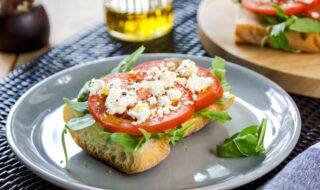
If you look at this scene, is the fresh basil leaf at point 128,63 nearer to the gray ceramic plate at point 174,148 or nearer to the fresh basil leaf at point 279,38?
the gray ceramic plate at point 174,148

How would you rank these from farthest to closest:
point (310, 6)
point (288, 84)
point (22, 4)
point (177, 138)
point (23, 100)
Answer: point (22, 4) → point (310, 6) → point (288, 84) → point (23, 100) → point (177, 138)

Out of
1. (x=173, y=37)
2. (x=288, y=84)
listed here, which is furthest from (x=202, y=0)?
(x=288, y=84)

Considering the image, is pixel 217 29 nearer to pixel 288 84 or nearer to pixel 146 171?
pixel 288 84

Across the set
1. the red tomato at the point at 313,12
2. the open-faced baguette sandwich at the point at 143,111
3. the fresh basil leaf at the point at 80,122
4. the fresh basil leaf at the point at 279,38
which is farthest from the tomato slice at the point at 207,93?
the red tomato at the point at 313,12

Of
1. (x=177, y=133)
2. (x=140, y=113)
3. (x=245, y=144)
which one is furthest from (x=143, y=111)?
(x=245, y=144)

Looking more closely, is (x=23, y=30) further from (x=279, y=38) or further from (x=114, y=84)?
(x=279, y=38)

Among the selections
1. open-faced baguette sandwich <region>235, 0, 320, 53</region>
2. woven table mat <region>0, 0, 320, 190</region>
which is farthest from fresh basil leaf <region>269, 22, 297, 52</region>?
woven table mat <region>0, 0, 320, 190</region>
